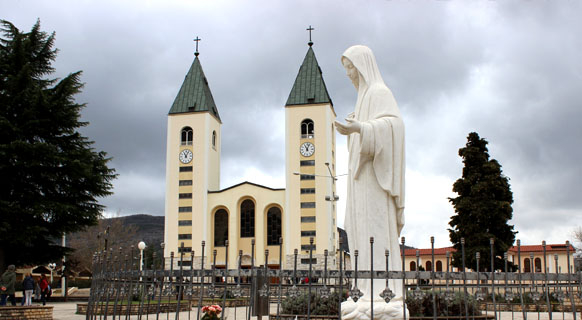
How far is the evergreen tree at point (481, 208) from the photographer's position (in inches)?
1325

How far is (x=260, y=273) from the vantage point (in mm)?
5719

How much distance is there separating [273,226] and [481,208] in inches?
1374

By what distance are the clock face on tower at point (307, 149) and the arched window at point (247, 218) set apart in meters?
9.18

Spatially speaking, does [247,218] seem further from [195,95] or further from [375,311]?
[375,311]

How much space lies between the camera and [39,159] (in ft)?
93.9

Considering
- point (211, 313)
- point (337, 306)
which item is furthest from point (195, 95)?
point (211, 313)

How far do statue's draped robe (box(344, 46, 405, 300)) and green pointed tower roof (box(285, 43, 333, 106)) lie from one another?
57.2 m

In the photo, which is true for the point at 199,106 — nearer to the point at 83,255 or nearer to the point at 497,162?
the point at 83,255

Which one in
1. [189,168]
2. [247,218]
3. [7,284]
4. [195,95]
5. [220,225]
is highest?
[195,95]

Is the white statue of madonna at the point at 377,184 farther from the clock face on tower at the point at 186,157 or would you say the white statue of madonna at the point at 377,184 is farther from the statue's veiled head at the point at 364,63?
the clock face on tower at the point at 186,157

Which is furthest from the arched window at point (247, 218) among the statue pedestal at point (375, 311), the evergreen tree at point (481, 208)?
the statue pedestal at point (375, 311)

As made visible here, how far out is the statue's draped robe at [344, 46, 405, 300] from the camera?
24.7 feet

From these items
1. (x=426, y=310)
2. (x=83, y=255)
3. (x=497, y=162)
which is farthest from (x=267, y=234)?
(x=426, y=310)

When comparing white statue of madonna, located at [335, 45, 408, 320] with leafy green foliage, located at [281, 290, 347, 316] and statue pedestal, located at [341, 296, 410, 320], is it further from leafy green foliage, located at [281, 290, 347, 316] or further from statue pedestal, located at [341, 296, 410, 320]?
leafy green foliage, located at [281, 290, 347, 316]
